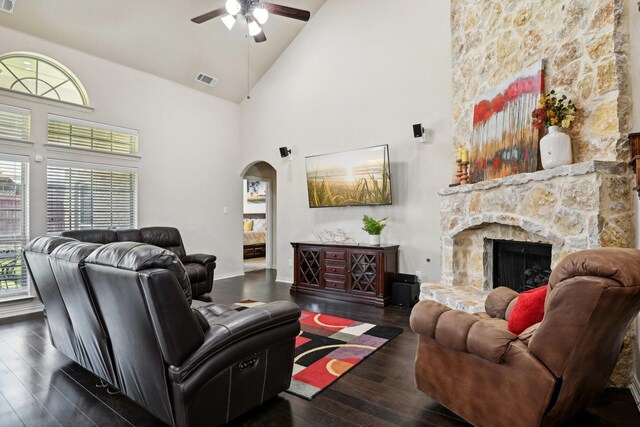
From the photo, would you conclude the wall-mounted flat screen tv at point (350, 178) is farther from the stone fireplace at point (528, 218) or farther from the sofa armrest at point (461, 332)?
the sofa armrest at point (461, 332)

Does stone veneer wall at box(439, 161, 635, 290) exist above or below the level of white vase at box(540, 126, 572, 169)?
below

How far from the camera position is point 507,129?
3412mm

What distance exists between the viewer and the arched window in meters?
4.52

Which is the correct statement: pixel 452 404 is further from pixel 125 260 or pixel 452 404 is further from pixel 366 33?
pixel 366 33

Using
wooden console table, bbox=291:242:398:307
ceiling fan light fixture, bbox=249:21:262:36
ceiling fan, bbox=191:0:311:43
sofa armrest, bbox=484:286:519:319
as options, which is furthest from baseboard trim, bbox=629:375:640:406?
ceiling fan light fixture, bbox=249:21:262:36

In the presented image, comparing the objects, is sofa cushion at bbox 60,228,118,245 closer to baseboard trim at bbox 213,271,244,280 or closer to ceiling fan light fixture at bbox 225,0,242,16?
baseboard trim at bbox 213,271,244,280

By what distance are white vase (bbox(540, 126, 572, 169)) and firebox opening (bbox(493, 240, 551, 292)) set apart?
33.1 inches

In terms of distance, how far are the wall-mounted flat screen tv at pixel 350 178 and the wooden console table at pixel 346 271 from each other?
77cm

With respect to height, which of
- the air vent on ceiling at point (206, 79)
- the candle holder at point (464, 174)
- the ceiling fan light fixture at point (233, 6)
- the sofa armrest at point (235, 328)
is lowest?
the sofa armrest at point (235, 328)

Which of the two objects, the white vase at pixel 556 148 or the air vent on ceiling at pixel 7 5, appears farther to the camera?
the air vent on ceiling at pixel 7 5

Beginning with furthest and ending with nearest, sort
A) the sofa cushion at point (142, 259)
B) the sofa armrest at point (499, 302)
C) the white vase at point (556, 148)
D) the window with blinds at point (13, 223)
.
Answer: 1. the window with blinds at point (13, 223)
2. the white vase at point (556, 148)
3. the sofa armrest at point (499, 302)
4. the sofa cushion at point (142, 259)

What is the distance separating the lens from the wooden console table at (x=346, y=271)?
4.77 meters

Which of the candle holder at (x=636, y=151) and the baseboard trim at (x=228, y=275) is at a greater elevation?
the candle holder at (x=636, y=151)

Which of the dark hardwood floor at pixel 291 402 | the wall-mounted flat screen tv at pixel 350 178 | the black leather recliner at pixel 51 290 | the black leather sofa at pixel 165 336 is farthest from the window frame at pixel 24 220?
the wall-mounted flat screen tv at pixel 350 178
